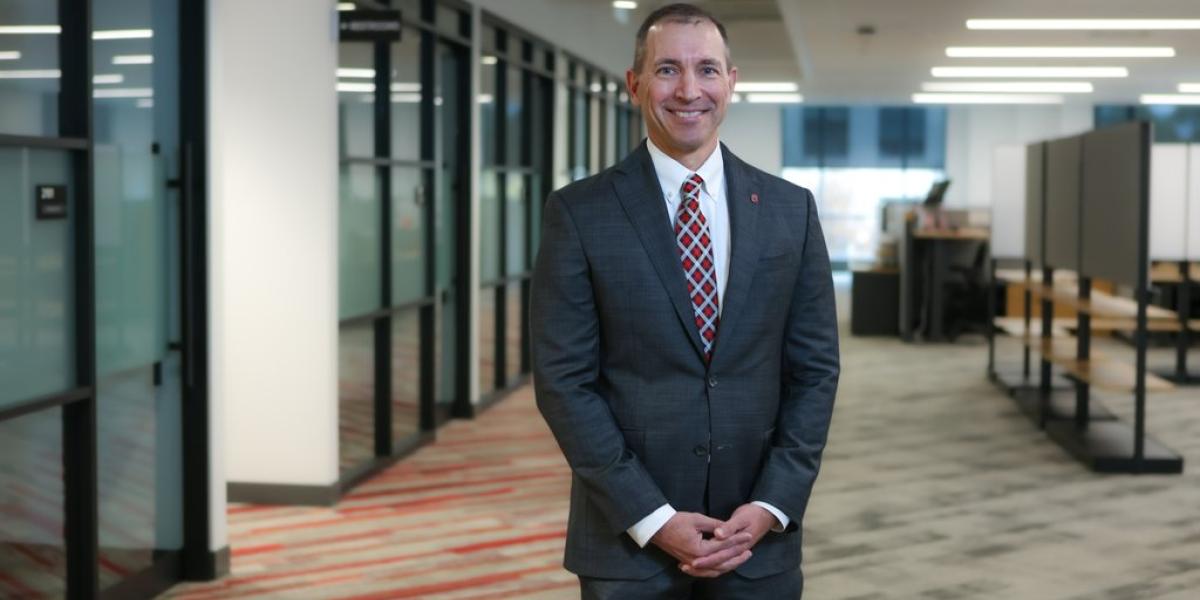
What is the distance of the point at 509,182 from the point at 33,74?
19.4 ft

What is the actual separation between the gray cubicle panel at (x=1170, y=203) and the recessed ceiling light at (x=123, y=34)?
715 cm

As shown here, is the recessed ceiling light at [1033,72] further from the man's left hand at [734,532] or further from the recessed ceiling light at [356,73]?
the man's left hand at [734,532]

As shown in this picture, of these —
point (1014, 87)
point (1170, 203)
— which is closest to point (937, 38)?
point (1170, 203)

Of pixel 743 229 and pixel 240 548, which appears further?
pixel 240 548

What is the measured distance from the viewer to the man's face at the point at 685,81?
1.97m

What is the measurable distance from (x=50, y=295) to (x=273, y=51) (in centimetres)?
224

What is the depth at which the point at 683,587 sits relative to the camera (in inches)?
81.5

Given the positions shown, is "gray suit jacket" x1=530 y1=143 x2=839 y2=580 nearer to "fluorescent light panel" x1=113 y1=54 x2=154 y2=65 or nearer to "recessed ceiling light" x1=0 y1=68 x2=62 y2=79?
"recessed ceiling light" x1=0 y1=68 x2=62 y2=79

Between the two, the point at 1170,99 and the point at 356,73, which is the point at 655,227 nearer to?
the point at 356,73

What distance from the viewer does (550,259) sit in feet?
6.77

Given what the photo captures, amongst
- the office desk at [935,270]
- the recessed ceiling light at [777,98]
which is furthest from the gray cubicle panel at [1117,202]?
the recessed ceiling light at [777,98]

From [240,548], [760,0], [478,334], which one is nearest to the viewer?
[240,548]

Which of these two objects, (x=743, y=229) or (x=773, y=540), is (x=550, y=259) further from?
(x=773, y=540)

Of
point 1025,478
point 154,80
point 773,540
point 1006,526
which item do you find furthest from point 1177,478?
point 773,540
